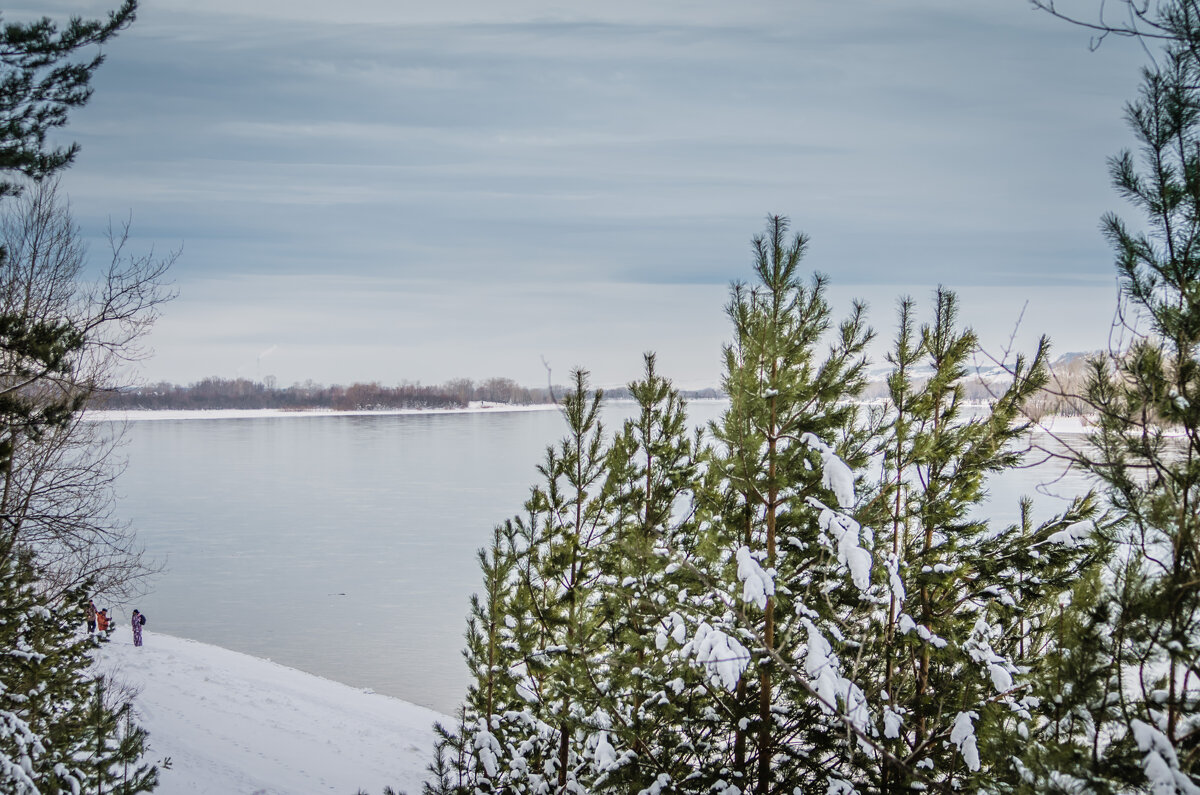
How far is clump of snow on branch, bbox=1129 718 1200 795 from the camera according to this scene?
247 cm

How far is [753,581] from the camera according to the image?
5.20 meters

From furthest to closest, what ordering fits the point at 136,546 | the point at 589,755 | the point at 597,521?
the point at 136,546
the point at 597,521
the point at 589,755

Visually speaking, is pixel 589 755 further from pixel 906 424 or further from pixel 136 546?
pixel 136 546

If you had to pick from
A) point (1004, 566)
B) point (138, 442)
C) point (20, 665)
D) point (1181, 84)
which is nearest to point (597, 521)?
point (1004, 566)

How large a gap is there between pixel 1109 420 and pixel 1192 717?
3.90 ft

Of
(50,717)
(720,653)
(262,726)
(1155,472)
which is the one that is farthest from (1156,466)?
(262,726)

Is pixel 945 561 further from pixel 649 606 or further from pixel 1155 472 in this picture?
pixel 1155 472

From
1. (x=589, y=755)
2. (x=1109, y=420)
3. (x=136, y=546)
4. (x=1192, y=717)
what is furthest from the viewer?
(x=136, y=546)

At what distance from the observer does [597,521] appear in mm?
9094

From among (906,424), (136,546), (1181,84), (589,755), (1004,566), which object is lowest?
(136,546)

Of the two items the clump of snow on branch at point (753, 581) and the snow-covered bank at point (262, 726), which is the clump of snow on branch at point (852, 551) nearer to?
the clump of snow on branch at point (753, 581)

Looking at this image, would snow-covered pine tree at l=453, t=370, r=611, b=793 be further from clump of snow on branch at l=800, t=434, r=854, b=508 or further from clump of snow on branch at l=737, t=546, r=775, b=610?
clump of snow on branch at l=800, t=434, r=854, b=508

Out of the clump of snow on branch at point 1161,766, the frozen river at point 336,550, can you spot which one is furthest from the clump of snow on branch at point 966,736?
the frozen river at point 336,550

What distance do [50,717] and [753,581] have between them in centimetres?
799
